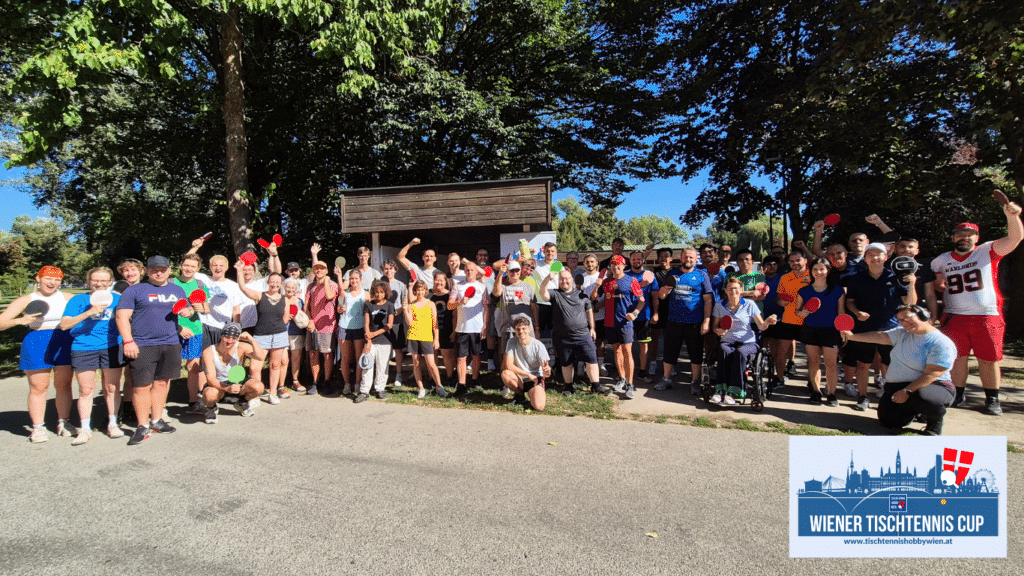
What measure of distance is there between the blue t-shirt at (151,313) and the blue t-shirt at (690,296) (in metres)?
5.75

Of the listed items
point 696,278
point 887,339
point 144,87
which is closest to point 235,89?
point 144,87

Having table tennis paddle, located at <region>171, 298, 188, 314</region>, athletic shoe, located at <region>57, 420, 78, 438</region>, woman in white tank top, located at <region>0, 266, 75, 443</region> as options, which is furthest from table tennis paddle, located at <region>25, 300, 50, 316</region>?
athletic shoe, located at <region>57, 420, 78, 438</region>

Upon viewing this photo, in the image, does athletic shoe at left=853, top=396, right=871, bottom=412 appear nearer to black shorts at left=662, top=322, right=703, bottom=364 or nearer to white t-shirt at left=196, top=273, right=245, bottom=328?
black shorts at left=662, top=322, right=703, bottom=364

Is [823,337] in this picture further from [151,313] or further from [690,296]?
[151,313]

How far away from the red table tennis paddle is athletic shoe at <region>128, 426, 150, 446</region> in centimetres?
132

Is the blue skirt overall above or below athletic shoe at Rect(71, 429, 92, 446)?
above

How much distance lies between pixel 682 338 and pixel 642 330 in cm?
52

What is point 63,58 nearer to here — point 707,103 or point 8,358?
point 8,358

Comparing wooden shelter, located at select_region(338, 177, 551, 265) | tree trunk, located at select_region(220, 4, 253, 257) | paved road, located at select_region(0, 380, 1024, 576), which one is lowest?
paved road, located at select_region(0, 380, 1024, 576)

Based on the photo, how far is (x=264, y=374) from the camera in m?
7.41

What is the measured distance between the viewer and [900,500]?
117 inches

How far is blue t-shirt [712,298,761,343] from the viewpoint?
5.39 metres

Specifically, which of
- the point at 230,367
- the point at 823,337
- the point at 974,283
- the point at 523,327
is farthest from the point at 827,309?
the point at 230,367

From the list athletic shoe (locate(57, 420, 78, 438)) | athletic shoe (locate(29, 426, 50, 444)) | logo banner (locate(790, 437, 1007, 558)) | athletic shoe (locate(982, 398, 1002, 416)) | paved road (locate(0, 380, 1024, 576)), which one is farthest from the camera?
athletic shoe (locate(982, 398, 1002, 416))
